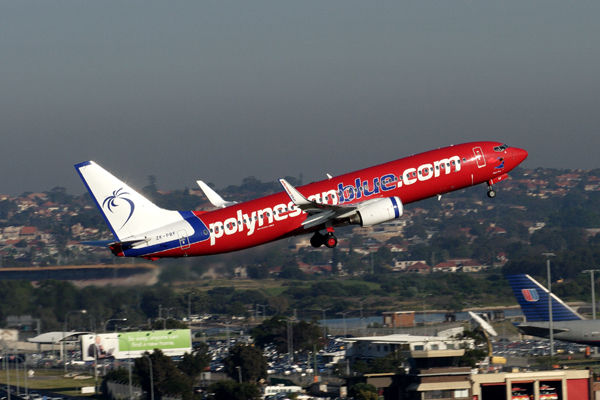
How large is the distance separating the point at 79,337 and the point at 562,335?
7531cm

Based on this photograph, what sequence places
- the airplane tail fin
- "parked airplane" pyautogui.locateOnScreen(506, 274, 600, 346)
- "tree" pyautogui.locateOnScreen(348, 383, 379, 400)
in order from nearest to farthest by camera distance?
1. the airplane tail fin
2. "tree" pyautogui.locateOnScreen(348, 383, 379, 400)
3. "parked airplane" pyautogui.locateOnScreen(506, 274, 600, 346)

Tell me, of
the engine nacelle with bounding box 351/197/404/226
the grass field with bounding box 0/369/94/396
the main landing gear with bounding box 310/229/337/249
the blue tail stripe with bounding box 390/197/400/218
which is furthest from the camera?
the grass field with bounding box 0/369/94/396

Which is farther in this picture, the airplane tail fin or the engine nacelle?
the engine nacelle

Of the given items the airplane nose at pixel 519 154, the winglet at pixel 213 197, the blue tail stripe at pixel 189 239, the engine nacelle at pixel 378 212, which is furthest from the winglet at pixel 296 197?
the airplane nose at pixel 519 154

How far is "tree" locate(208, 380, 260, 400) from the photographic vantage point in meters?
82.9

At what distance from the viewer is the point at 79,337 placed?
424 ft

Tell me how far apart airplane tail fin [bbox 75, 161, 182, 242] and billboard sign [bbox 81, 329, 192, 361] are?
64989 millimetres

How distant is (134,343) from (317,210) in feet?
228

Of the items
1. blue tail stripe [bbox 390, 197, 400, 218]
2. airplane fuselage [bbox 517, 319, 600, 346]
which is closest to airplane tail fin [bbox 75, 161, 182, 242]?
blue tail stripe [bbox 390, 197, 400, 218]

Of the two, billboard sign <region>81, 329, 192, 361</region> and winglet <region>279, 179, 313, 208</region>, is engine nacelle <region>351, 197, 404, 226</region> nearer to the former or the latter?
winglet <region>279, 179, 313, 208</region>

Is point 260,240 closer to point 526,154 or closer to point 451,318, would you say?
point 526,154

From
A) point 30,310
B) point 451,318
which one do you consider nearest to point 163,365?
point 30,310

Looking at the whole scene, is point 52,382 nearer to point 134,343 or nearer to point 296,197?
point 134,343

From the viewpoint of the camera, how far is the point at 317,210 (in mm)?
54750
